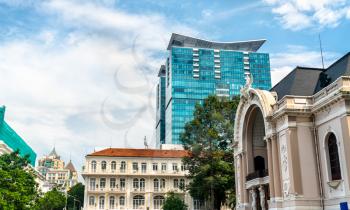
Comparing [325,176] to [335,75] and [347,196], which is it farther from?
[335,75]

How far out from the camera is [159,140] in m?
160

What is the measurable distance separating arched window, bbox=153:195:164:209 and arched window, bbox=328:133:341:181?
49321 millimetres

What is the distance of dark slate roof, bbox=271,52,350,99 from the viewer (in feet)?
105

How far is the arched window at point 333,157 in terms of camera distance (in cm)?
2912

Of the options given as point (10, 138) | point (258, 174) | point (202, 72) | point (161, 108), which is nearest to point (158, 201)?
point (10, 138)

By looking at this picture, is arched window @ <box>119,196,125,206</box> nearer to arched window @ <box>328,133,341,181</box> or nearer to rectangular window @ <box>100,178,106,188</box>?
rectangular window @ <box>100,178,106,188</box>

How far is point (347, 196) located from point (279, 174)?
6400mm

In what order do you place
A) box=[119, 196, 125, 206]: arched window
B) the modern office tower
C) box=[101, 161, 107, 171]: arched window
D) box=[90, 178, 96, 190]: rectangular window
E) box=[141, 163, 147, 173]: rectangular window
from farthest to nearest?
the modern office tower
box=[141, 163, 147, 173]: rectangular window
box=[101, 161, 107, 171]: arched window
box=[119, 196, 125, 206]: arched window
box=[90, 178, 96, 190]: rectangular window

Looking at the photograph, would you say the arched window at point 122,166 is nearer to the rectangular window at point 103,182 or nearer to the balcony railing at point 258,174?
the rectangular window at point 103,182

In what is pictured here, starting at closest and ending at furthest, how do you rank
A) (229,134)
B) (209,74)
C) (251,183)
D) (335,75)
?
(335,75)
(251,183)
(229,134)
(209,74)

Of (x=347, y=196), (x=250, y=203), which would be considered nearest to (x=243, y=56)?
(x=250, y=203)

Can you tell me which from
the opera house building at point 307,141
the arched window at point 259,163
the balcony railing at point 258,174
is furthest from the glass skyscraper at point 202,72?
the opera house building at point 307,141

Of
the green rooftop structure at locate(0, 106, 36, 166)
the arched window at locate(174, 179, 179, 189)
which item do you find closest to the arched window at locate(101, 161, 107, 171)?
the green rooftop structure at locate(0, 106, 36, 166)

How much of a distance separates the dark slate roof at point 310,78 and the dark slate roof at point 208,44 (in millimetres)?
112670
